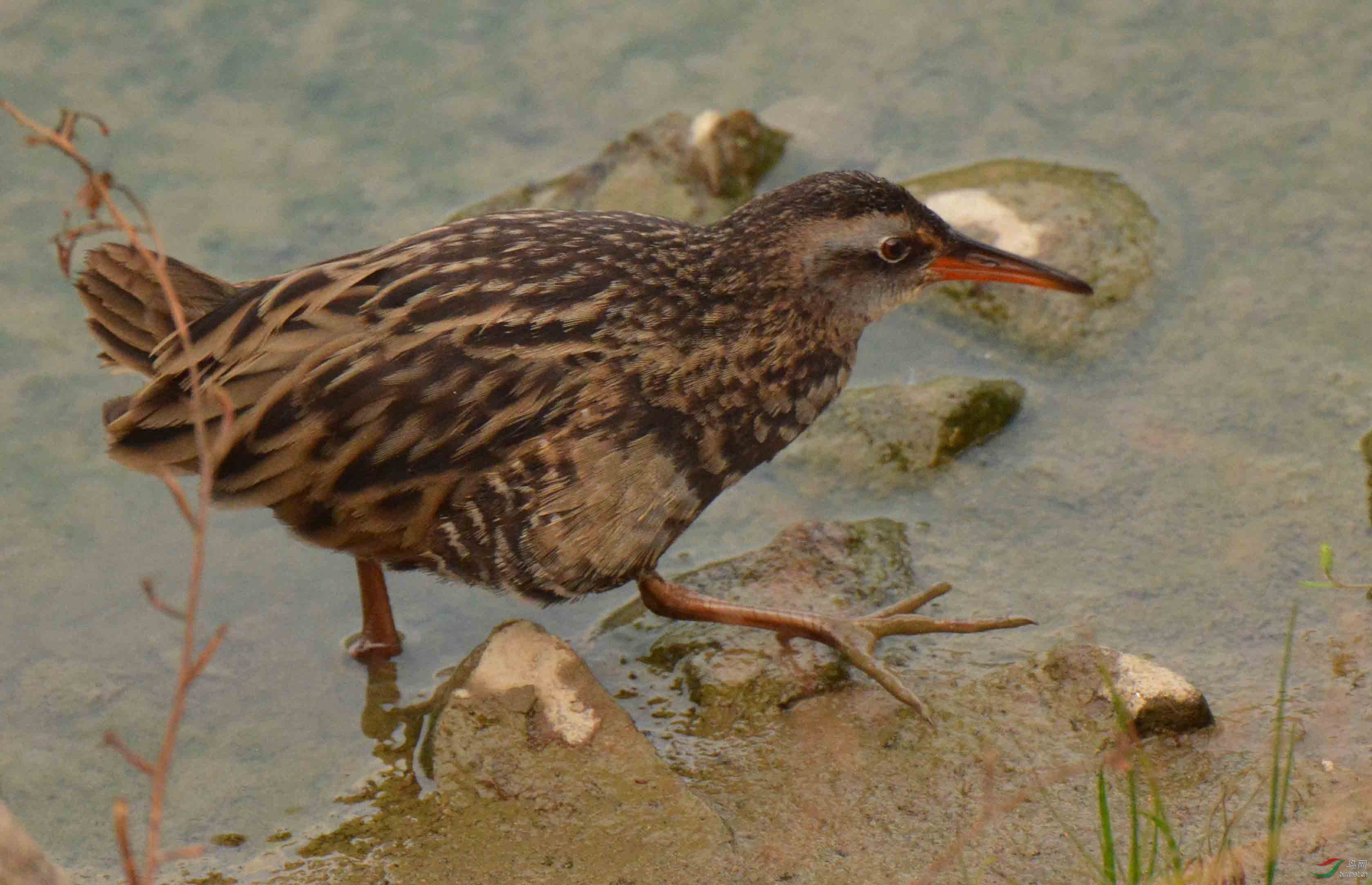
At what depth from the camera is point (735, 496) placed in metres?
4.98

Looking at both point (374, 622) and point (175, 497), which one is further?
point (374, 622)

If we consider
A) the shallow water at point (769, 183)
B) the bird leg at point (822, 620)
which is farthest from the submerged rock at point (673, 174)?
the bird leg at point (822, 620)

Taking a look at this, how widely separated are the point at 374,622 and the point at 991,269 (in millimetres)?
1901

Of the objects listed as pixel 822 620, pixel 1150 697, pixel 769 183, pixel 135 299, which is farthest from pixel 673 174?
pixel 1150 697

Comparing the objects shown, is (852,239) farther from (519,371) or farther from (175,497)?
(175,497)

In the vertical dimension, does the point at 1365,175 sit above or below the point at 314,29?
below

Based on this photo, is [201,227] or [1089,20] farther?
[1089,20]

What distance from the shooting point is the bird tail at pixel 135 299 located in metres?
4.10

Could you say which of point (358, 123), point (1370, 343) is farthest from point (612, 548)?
point (358, 123)

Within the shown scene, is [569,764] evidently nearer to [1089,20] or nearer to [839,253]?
[839,253]

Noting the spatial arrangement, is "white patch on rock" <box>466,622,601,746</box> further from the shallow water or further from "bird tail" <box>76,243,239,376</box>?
"bird tail" <box>76,243,239,376</box>

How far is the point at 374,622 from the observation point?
443 cm

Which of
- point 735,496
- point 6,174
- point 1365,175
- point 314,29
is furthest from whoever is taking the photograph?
point 314,29

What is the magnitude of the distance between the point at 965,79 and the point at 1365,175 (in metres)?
1.49
